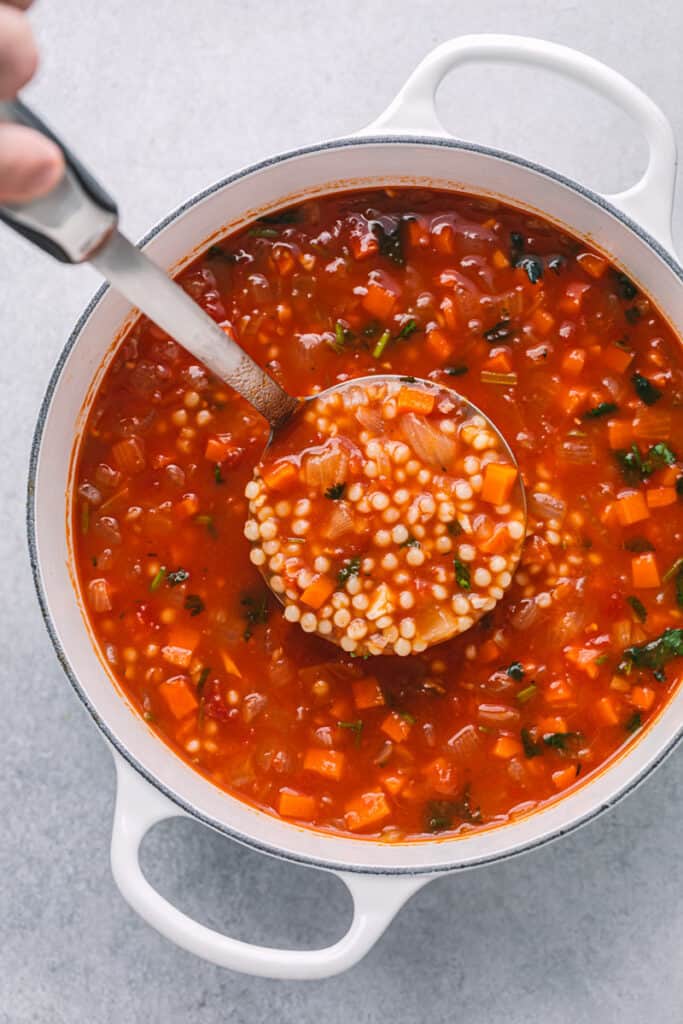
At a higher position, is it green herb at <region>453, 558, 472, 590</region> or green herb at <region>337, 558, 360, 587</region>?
green herb at <region>337, 558, 360, 587</region>

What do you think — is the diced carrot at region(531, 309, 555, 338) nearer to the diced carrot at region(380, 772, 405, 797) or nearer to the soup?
the soup

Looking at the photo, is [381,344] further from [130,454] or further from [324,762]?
[324,762]

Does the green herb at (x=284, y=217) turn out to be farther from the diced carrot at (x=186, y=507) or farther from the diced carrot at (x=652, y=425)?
the diced carrot at (x=652, y=425)

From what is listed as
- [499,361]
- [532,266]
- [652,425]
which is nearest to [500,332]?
[499,361]

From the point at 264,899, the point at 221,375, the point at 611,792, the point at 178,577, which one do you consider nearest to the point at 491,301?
the point at 221,375

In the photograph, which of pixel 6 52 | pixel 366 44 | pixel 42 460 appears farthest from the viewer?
pixel 366 44

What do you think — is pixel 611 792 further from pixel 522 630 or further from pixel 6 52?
pixel 6 52

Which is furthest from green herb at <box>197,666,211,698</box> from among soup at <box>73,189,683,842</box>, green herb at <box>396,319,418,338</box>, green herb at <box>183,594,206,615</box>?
green herb at <box>396,319,418,338</box>
